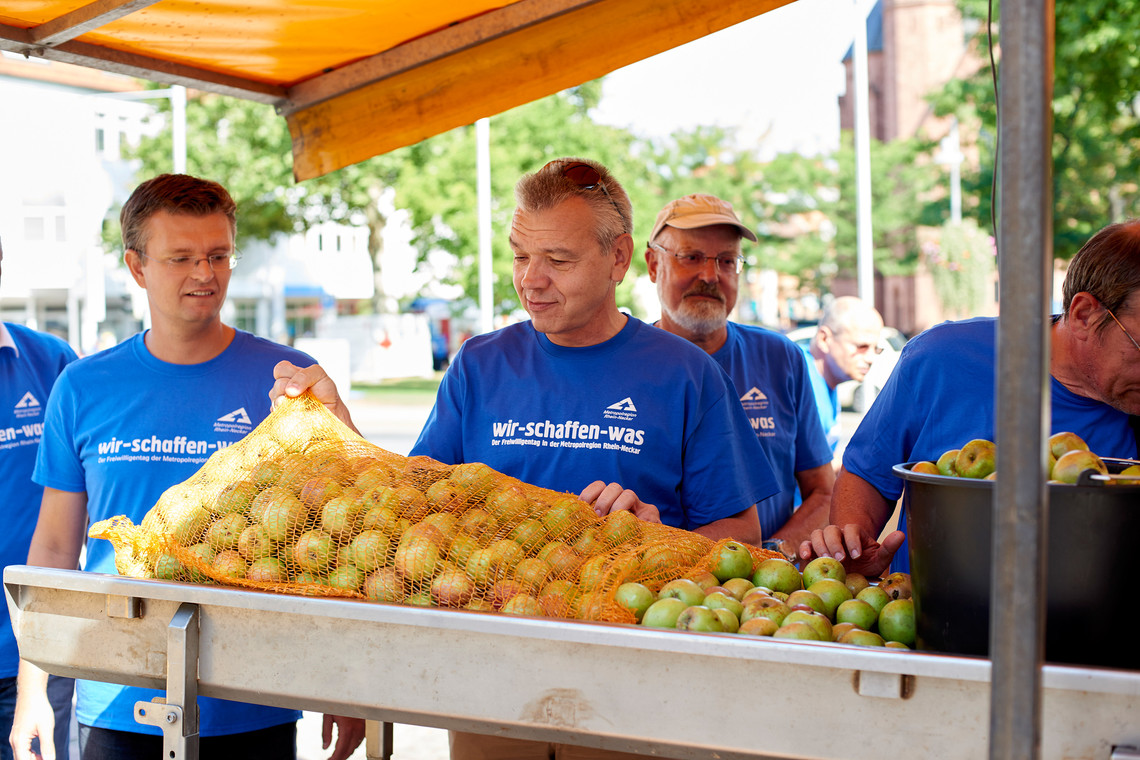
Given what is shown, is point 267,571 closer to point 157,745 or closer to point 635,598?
point 635,598

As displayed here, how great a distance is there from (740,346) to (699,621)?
250 cm

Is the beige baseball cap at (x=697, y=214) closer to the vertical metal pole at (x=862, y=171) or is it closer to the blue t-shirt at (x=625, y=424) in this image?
the blue t-shirt at (x=625, y=424)

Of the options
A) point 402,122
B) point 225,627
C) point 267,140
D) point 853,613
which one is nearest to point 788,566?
point 853,613

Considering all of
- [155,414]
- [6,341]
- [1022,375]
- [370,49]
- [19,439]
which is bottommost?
[19,439]

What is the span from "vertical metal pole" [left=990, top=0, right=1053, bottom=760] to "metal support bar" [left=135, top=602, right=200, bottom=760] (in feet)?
4.96

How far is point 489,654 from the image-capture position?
184cm

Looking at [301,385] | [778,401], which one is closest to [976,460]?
[301,385]

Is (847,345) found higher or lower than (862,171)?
lower

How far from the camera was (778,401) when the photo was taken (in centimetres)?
414

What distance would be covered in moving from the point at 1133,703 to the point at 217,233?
2.74m

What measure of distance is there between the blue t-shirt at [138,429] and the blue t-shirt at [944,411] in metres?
1.78

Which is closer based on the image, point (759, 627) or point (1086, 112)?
point (759, 627)

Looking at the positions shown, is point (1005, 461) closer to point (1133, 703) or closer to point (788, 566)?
point (1133, 703)

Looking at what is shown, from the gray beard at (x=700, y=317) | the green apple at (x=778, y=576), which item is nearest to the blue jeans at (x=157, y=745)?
the green apple at (x=778, y=576)
